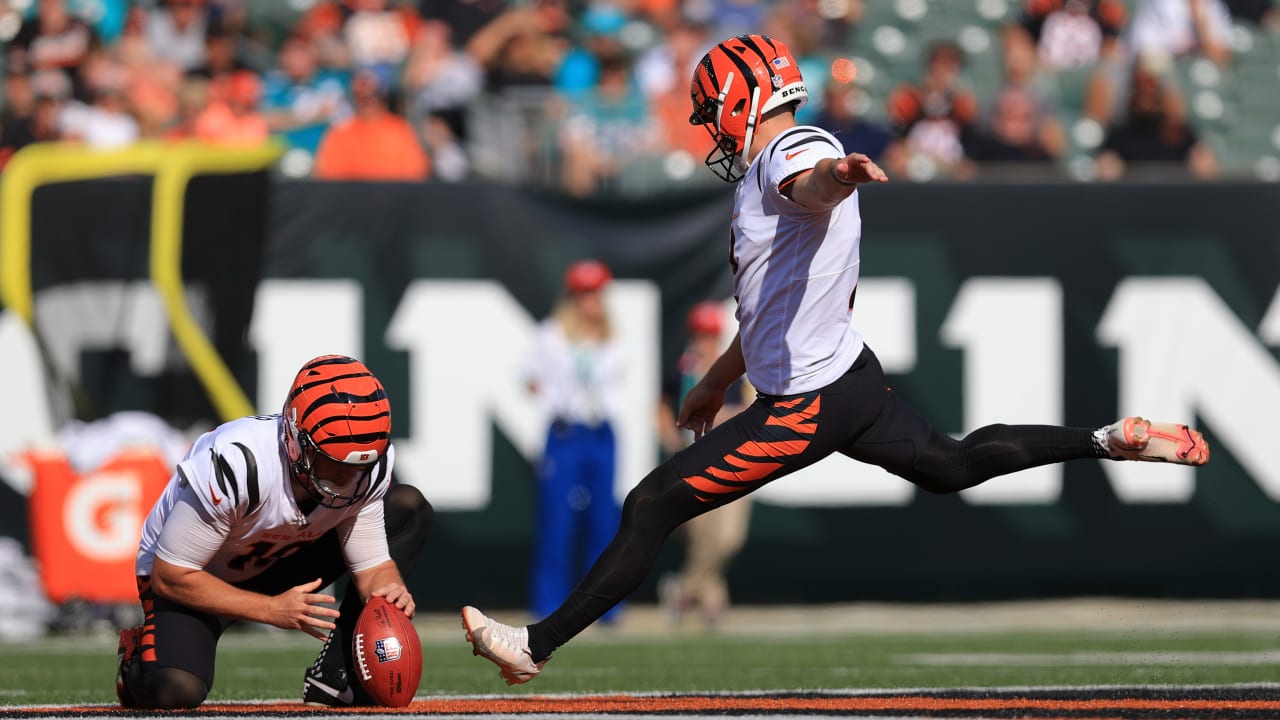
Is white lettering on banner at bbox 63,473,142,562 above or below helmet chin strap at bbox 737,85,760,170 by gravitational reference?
below

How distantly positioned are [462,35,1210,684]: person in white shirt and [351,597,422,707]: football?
0.35 m

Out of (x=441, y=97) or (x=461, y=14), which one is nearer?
(x=441, y=97)

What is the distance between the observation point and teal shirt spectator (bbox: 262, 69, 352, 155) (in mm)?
13195

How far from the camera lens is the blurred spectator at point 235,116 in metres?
12.8

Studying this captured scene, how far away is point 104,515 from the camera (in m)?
10.4

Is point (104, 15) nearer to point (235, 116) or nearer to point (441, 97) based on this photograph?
point (235, 116)

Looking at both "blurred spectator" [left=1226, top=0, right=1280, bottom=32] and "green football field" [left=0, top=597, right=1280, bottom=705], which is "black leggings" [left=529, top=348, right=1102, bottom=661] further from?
"blurred spectator" [left=1226, top=0, right=1280, bottom=32]

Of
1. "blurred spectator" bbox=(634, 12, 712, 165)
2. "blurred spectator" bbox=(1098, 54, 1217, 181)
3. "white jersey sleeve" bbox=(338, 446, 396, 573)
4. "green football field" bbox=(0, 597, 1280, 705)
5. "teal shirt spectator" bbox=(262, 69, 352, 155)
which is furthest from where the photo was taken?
"teal shirt spectator" bbox=(262, 69, 352, 155)

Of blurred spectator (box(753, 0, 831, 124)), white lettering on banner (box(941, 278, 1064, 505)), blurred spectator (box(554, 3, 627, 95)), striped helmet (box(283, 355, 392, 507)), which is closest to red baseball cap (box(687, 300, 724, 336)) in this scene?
white lettering on banner (box(941, 278, 1064, 505))

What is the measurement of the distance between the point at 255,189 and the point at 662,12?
5.17m

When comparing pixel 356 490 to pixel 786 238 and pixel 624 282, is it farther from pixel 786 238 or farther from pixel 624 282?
pixel 624 282

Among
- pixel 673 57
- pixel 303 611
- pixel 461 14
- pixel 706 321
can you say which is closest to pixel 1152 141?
pixel 673 57

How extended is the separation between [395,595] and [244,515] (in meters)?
0.59

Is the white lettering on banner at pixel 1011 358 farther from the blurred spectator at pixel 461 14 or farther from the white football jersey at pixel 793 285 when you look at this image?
the white football jersey at pixel 793 285
